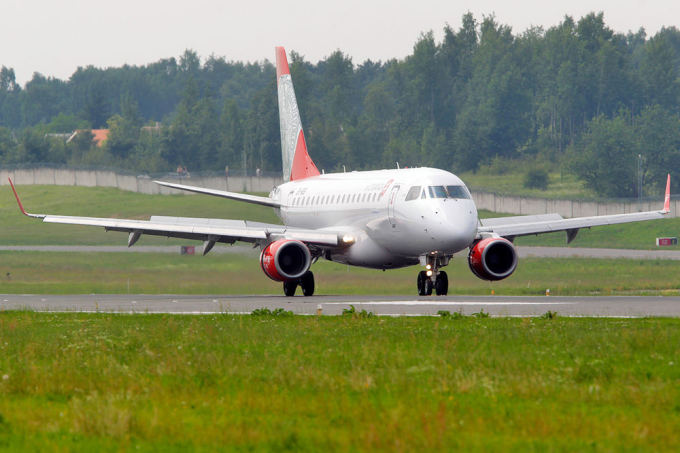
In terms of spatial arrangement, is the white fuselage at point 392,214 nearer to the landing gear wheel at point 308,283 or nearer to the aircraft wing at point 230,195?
the landing gear wheel at point 308,283

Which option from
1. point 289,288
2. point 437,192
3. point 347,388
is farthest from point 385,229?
point 347,388

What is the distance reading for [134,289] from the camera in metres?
51.9

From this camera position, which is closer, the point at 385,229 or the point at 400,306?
the point at 400,306

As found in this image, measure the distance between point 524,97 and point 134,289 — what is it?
139 m

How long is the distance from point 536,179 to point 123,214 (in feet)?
181

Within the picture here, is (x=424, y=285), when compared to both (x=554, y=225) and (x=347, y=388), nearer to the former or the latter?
(x=554, y=225)

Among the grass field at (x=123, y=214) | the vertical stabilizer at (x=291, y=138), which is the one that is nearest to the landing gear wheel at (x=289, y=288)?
the vertical stabilizer at (x=291, y=138)

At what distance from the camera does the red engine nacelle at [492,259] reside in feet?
126

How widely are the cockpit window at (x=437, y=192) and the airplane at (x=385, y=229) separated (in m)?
0.03

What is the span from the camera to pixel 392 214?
129 ft

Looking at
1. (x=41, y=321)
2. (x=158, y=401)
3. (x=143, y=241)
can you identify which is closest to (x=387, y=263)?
(x=41, y=321)

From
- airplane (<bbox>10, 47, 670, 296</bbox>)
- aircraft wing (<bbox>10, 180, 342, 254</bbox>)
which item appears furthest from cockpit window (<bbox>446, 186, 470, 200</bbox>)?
aircraft wing (<bbox>10, 180, 342, 254</bbox>)

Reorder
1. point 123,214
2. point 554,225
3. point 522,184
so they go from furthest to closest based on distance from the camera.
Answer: point 522,184 < point 123,214 < point 554,225

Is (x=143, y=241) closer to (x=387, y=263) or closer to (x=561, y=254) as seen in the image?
(x=561, y=254)
